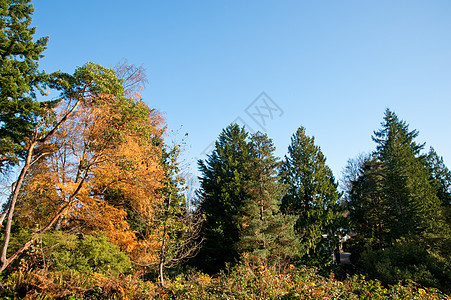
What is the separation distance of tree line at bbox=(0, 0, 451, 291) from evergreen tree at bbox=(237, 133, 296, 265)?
0.09 metres

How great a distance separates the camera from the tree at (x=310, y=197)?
18.6 m

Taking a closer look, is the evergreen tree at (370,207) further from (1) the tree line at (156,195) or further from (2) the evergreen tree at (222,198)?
(2) the evergreen tree at (222,198)

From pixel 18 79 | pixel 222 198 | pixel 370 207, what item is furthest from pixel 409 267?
pixel 18 79

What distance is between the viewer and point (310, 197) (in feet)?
65.9

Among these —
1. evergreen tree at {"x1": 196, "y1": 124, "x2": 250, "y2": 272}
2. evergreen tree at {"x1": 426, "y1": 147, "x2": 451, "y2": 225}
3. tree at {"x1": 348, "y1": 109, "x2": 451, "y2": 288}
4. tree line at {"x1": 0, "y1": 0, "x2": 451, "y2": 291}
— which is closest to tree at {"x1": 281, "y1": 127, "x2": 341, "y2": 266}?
tree line at {"x1": 0, "y1": 0, "x2": 451, "y2": 291}

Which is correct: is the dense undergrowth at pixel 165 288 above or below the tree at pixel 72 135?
below

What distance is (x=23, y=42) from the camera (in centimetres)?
887

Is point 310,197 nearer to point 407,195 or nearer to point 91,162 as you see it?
point 407,195

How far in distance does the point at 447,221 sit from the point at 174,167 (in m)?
21.4

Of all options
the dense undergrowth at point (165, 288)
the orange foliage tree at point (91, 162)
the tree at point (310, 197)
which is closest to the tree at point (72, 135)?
the orange foliage tree at point (91, 162)

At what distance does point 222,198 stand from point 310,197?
7.95m

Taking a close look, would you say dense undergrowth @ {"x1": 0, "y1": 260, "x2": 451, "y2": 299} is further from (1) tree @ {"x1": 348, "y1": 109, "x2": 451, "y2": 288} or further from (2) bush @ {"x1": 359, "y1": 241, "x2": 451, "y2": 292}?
(1) tree @ {"x1": 348, "y1": 109, "x2": 451, "y2": 288}

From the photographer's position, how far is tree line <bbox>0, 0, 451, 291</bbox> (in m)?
8.19

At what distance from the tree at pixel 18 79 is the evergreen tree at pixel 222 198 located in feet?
40.7
